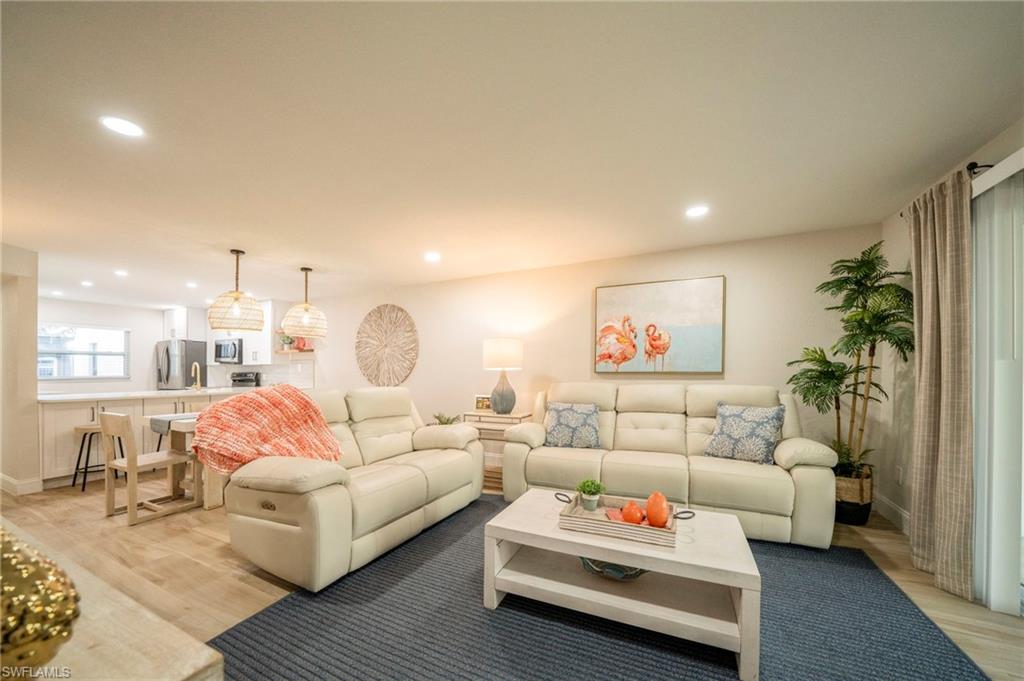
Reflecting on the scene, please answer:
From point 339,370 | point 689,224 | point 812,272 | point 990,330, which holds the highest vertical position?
point 689,224

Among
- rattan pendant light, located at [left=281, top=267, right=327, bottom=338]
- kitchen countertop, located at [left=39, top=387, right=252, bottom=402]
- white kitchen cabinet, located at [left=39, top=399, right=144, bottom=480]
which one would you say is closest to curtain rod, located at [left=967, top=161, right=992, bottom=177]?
rattan pendant light, located at [left=281, top=267, right=327, bottom=338]

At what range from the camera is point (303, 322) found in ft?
13.3

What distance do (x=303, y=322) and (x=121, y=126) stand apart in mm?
2381

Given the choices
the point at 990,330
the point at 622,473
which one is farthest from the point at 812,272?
the point at 622,473

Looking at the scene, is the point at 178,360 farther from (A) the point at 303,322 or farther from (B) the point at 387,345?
(A) the point at 303,322

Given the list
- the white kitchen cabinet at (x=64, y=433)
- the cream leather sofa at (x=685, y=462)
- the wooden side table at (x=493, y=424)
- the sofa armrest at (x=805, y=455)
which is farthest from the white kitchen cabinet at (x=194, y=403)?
the sofa armrest at (x=805, y=455)

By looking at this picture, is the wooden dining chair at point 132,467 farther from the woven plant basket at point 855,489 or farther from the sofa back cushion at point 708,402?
the woven plant basket at point 855,489

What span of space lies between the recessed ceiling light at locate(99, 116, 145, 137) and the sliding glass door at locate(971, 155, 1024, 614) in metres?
3.93

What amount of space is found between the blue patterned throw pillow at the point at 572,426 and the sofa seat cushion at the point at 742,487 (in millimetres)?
825

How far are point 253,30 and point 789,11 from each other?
5.66ft

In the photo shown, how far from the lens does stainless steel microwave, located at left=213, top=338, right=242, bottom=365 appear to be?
6465 mm

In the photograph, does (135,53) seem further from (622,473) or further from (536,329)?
(536,329)

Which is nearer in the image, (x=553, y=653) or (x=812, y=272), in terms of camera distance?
(x=553, y=653)

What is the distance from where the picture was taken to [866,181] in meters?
2.43
